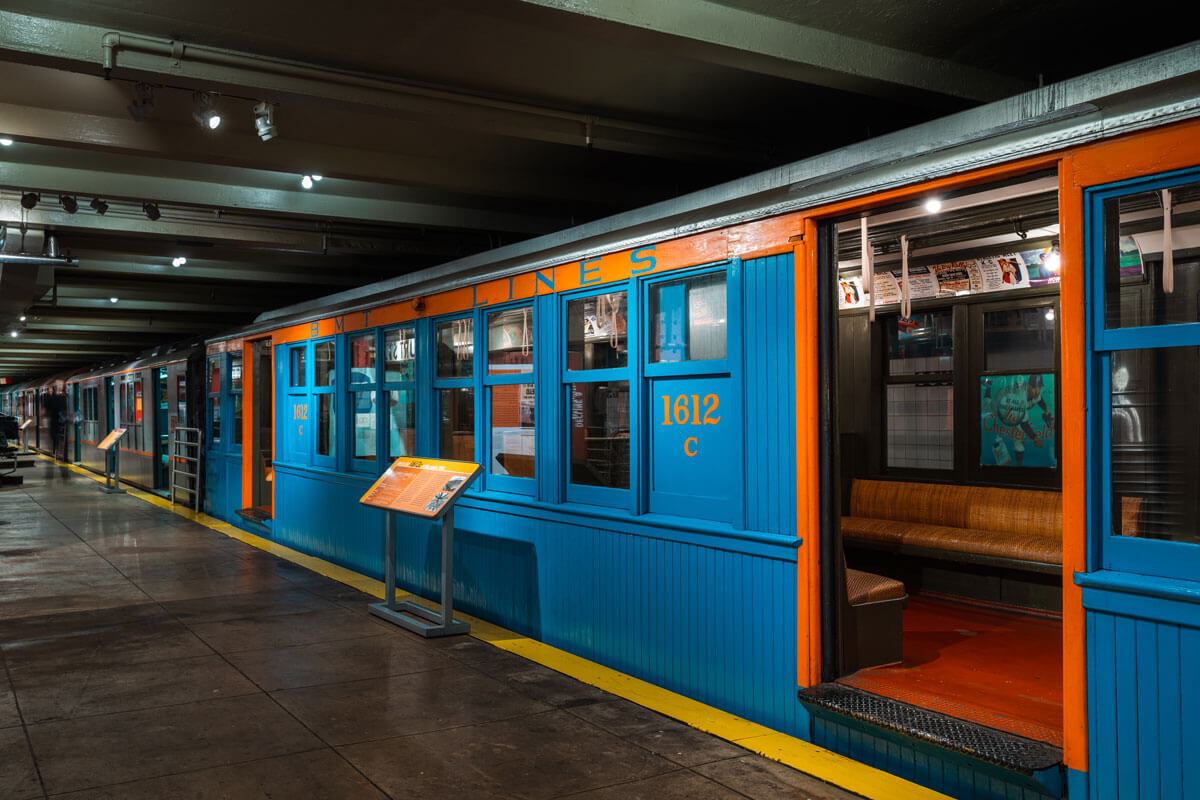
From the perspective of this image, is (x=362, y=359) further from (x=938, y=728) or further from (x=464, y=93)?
(x=938, y=728)

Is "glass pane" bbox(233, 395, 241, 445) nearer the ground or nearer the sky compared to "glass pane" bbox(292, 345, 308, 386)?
nearer the ground

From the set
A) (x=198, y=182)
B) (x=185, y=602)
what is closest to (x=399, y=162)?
(x=198, y=182)

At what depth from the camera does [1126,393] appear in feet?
9.93

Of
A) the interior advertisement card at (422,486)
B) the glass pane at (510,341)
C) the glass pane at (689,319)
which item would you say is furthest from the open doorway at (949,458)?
the interior advertisement card at (422,486)

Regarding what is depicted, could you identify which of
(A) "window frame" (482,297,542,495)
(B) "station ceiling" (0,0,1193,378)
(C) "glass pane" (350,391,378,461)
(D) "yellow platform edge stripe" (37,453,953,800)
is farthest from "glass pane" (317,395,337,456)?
(A) "window frame" (482,297,542,495)

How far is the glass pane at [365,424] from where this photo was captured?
8352 millimetres

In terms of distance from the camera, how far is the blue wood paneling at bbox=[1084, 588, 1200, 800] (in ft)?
9.32

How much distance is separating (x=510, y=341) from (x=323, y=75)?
2192 millimetres

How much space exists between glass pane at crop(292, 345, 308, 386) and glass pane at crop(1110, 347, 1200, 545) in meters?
8.30

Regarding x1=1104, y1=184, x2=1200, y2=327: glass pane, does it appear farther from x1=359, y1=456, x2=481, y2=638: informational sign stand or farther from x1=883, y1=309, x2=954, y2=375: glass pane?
x1=359, y1=456, x2=481, y2=638: informational sign stand

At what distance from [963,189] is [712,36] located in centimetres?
133

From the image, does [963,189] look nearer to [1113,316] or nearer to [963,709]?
[1113,316]

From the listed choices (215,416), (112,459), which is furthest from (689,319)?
(112,459)

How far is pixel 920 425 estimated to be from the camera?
264 inches
